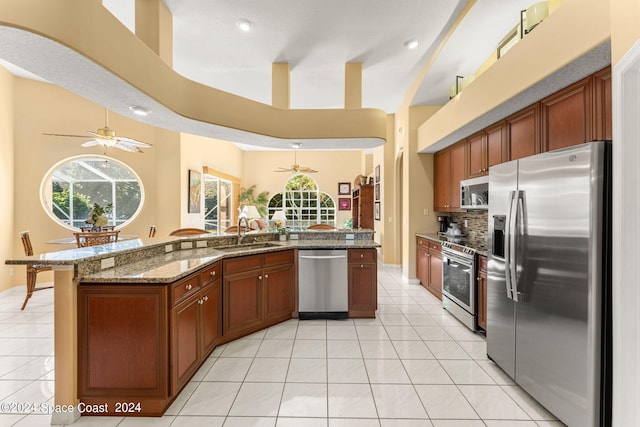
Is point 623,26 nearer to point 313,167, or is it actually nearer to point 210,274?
point 210,274

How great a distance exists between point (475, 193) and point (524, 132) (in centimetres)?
102

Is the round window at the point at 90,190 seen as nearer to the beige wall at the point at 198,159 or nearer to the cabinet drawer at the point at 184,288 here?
the beige wall at the point at 198,159

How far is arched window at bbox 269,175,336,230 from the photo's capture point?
10.1 meters

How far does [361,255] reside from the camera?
11.9 ft

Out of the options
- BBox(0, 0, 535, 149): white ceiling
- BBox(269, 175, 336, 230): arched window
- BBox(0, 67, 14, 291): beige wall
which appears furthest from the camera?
BBox(269, 175, 336, 230): arched window

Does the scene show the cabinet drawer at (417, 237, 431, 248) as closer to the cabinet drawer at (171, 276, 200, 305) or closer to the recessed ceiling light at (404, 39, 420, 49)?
the recessed ceiling light at (404, 39, 420, 49)

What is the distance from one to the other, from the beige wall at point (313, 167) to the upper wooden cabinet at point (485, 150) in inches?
240

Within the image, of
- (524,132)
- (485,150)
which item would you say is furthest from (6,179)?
(524,132)

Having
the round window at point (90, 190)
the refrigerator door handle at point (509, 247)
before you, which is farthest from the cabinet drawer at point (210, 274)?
the round window at point (90, 190)

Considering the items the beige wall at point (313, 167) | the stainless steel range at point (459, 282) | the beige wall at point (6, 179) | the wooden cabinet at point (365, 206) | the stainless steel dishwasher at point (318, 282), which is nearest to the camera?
the stainless steel range at point (459, 282)

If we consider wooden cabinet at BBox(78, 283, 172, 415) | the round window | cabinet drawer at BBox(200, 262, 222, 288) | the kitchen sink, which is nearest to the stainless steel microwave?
the kitchen sink

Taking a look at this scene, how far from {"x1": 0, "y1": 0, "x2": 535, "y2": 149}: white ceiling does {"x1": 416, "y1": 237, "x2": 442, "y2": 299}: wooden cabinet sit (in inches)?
98.3

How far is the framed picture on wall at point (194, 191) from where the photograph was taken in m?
5.73

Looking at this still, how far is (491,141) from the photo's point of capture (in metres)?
3.48
